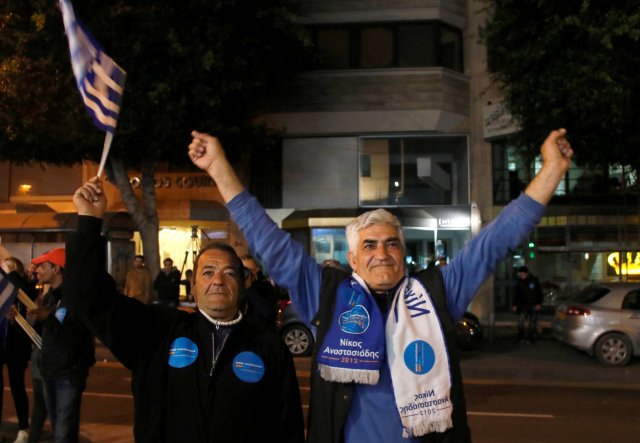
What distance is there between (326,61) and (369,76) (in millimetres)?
1289

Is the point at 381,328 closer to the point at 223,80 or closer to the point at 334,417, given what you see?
the point at 334,417

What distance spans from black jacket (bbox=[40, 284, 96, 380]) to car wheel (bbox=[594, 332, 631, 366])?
10.1m

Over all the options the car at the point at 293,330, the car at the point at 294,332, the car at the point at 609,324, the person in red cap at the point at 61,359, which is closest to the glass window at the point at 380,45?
the car at the point at 293,330

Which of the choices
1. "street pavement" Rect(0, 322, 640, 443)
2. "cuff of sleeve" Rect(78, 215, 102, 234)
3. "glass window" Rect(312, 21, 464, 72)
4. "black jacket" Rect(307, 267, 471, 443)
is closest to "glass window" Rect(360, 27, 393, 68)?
"glass window" Rect(312, 21, 464, 72)

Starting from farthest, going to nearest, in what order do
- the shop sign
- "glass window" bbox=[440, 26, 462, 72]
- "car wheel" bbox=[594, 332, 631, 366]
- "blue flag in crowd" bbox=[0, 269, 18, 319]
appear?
the shop sign < "glass window" bbox=[440, 26, 462, 72] < "car wheel" bbox=[594, 332, 631, 366] < "blue flag in crowd" bbox=[0, 269, 18, 319]

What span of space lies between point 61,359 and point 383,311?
3289mm

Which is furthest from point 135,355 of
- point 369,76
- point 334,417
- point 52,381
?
point 369,76

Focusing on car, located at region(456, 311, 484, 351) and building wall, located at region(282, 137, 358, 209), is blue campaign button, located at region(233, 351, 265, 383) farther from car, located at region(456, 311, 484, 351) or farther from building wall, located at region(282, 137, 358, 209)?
building wall, located at region(282, 137, 358, 209)

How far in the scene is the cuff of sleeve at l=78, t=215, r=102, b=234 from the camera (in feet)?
8.61

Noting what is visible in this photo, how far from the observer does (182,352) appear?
9.05 feet

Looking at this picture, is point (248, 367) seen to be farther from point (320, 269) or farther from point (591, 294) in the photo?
point (591, 294)

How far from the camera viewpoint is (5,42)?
15117 millimetres

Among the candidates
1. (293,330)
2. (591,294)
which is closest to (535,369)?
(591,294)

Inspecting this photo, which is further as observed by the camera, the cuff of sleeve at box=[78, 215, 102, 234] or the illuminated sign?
the illuminated sign
